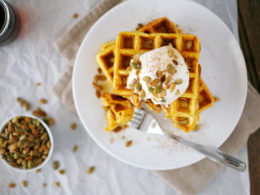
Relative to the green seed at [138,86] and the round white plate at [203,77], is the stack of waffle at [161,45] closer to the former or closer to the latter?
the green seed at [138,86]

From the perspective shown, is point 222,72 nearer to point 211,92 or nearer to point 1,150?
point 211,92

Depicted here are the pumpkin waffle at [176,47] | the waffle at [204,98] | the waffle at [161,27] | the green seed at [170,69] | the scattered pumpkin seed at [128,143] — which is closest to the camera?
the green seed at [170,69]

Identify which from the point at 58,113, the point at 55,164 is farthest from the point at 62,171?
the point at 58,113

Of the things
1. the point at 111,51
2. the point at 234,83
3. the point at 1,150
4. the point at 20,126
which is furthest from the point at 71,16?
the point at 234,83

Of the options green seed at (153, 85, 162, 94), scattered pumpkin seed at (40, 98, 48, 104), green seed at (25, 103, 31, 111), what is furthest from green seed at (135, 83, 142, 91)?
green seed at (25, 103, 31, 111)

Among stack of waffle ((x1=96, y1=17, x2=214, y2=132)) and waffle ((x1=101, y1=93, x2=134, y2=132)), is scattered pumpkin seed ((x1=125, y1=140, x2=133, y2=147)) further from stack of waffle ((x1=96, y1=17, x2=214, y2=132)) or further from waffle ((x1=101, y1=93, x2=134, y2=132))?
stack of waffle ((x1=96, y1=17, x2=214, y2=132))

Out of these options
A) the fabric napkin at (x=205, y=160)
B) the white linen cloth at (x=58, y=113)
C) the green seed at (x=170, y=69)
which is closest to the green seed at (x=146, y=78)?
the green seed at (x=170, y=69)
